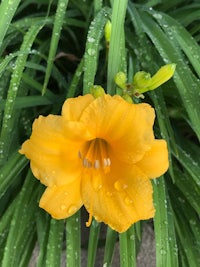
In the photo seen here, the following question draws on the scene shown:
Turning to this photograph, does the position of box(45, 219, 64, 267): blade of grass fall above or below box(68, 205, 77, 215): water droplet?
below

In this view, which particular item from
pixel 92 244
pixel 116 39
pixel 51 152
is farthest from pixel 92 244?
pixel 116 39

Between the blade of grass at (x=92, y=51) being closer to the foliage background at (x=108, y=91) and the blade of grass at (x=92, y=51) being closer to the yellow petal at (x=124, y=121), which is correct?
the foliage background at (x=108, y=91)

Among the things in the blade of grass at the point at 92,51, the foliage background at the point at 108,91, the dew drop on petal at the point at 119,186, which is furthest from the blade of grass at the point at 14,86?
the dew drop on petal at the point at 119,186

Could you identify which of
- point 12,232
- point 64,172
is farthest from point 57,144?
point 12,232

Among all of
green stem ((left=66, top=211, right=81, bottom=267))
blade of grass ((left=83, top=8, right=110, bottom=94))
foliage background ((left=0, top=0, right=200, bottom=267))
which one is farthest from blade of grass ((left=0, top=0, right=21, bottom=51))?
green stem ((left=66, top=211, right=81, bottom=267))

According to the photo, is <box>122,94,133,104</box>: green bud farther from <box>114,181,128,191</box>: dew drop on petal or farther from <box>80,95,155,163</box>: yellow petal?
<box>114,181,128,191</box>: dew drop on petal

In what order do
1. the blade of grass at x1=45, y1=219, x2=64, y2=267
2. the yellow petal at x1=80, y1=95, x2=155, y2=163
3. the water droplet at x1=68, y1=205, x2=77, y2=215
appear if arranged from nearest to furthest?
the yellow petal at x1=80, y1=95, x2=155, y2=163 → the water droplet at x1=68, y1=205, x2=77, y2=215 → the blade of grass at x1=45, y1=219, x2=64, y2=267

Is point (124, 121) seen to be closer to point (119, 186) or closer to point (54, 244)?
point (119, 186)
